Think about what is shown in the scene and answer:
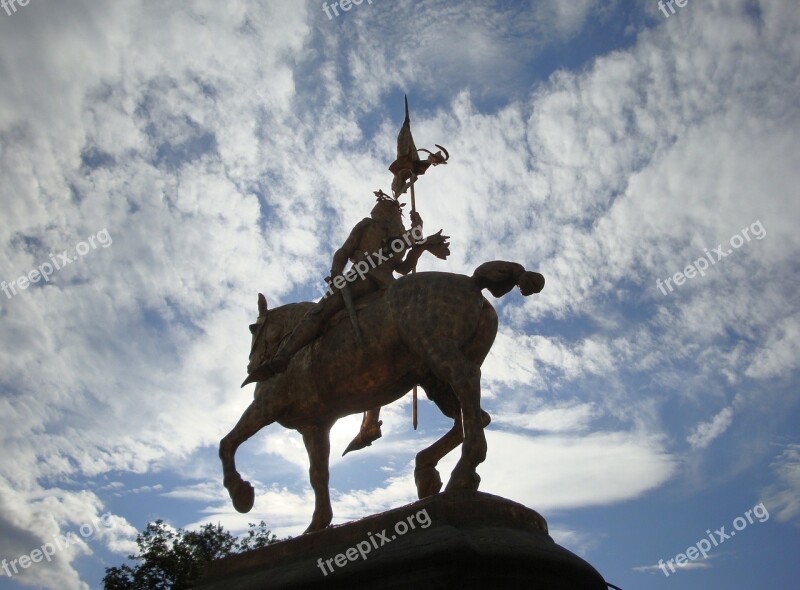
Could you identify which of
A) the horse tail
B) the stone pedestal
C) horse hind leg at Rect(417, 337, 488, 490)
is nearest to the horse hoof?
the stone pedestal

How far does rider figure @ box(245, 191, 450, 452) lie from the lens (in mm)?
7438

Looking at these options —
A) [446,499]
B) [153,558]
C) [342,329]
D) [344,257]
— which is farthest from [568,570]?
[153,558]

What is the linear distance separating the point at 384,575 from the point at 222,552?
18352mm

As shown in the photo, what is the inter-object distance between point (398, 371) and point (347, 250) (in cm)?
177

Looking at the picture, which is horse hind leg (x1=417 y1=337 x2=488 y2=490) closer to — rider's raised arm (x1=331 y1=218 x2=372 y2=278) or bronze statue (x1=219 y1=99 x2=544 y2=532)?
bronze statue (x1=219 y1=99 x2=544 y2=532)

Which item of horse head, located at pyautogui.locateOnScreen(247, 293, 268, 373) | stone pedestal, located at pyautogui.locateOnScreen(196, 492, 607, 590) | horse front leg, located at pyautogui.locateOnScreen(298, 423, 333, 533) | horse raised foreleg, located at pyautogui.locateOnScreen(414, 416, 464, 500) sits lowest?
stone pedestal, located at pyautogui.locateOnScreen(196, 492, 607, 590)

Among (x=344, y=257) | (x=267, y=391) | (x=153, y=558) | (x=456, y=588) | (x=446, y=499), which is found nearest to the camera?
(x=456, y=588)

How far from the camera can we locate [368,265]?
7.80 metres

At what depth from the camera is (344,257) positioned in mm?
8031

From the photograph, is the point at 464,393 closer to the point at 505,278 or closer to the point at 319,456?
the point at 505,278

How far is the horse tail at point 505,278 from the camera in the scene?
6824 mm

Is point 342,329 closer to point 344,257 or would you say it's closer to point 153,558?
point 344,257

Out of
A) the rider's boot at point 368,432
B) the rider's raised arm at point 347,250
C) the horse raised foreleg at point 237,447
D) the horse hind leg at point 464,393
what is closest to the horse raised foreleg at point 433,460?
the horse hind leg at point 464,393

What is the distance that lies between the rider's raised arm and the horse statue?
0.66 metres
